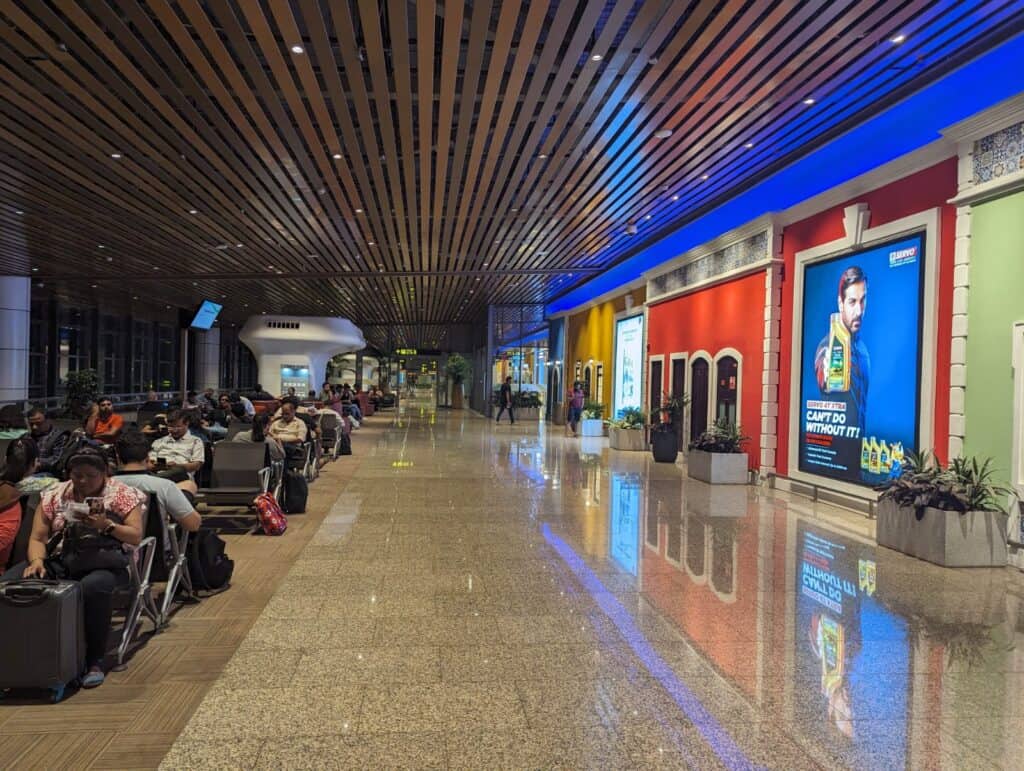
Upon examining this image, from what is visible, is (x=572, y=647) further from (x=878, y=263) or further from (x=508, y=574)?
(x=878, y=263)

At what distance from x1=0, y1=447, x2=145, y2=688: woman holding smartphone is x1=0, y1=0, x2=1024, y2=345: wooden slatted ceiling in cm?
358

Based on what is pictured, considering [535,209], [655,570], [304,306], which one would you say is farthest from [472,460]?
[304,306]

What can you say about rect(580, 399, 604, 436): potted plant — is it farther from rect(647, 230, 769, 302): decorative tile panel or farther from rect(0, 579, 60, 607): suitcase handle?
rect(0, 579, 60, 607): suitcase handle

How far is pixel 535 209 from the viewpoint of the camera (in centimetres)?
1171

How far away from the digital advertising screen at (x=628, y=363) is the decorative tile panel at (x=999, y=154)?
1069 cm

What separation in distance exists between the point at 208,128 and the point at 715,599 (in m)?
6.96

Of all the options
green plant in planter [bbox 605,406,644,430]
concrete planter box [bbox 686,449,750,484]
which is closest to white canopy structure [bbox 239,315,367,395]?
green plant in planter [bbox 605,406,644,430]

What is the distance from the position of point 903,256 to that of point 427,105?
511cm

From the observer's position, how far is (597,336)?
72.5ft

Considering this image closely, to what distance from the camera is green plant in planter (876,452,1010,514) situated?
19.9 feet

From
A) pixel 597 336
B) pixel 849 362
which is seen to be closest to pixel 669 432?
pixel 849 362

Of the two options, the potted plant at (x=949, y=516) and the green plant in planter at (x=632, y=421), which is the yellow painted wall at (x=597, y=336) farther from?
the potted plant at (x=949, y=516)

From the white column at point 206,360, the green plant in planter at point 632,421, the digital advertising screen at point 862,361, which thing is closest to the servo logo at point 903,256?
the digital advertising screen at point 862,361

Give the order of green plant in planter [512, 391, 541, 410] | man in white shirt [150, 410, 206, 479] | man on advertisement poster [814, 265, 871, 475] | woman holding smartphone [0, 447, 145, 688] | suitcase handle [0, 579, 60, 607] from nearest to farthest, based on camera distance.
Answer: suitcase handle [0, 579, 60, 607], woman holding smartphone [0, 447, 145, 688], man in white shirt [150, 410, 206, 479], man on advertisement poster [814, 265, 871, 475], green plant in planter [512, 391, 541, 410]
